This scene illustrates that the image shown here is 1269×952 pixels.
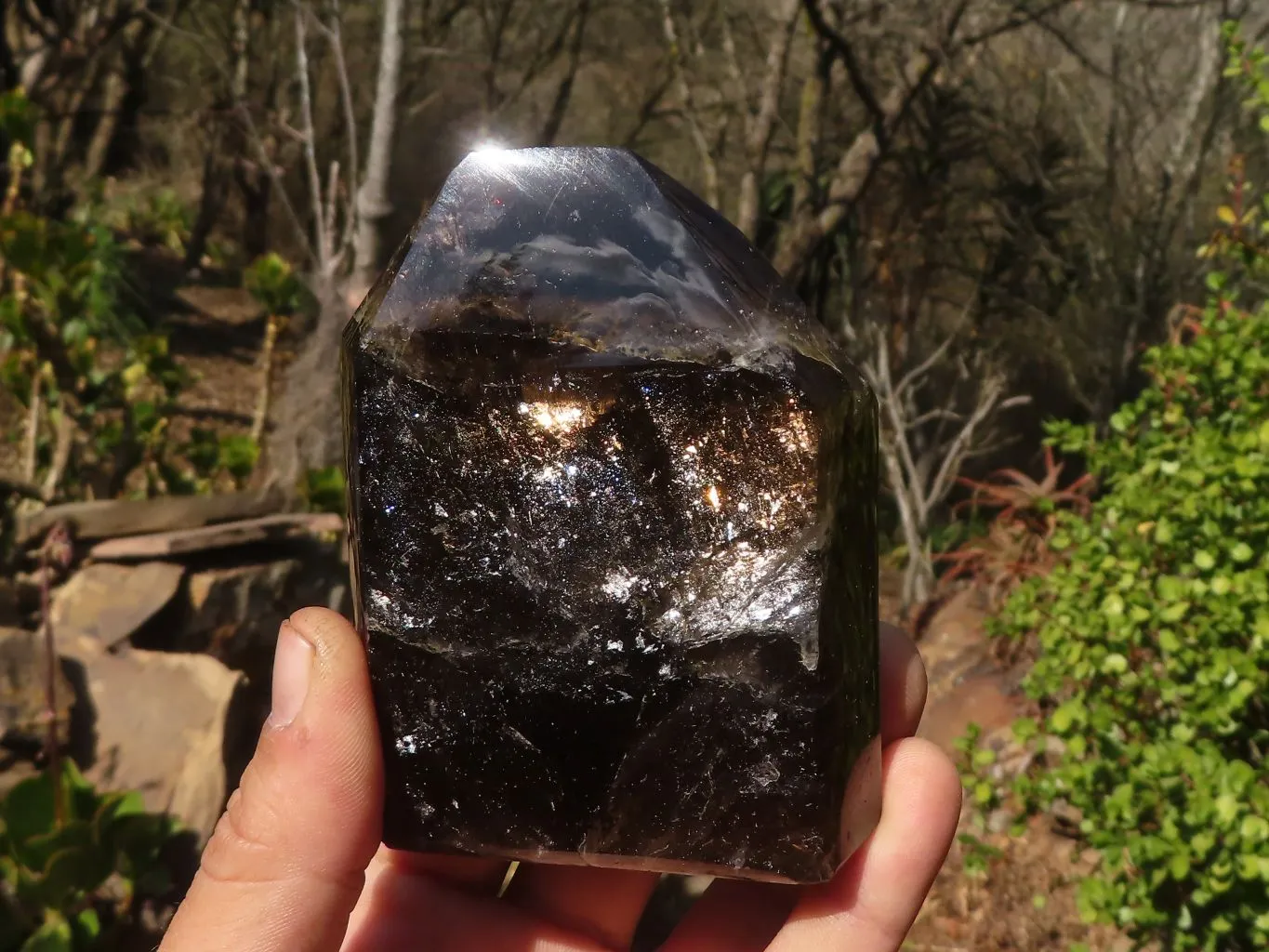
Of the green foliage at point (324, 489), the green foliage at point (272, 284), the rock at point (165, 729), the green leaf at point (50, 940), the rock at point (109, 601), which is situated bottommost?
the green leaf at point (50, 940)

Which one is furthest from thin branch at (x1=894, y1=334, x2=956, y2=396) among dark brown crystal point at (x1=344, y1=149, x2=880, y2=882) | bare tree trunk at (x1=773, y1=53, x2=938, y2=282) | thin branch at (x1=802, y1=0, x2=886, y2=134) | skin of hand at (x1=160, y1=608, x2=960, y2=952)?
dark brown crystal point at (x1=344, y1=149, x2=880, y2=882)

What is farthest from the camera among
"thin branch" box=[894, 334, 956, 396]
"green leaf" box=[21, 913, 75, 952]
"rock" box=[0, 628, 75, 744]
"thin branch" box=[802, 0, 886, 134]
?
"thin branch" box=[894, 334, 956, 396]

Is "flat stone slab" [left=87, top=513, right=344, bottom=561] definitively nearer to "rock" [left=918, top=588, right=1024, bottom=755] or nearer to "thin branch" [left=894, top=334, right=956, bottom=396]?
"rock" [left=918, top=588, right=1024, bottom=755]

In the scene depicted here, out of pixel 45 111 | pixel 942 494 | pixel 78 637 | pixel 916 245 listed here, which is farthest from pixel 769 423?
pixel 45 111

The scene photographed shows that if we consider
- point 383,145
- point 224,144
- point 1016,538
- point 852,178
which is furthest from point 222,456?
point 224,144

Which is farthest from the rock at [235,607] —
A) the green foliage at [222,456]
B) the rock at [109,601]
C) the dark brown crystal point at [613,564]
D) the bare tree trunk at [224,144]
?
the bare tree trunk at [224,144]

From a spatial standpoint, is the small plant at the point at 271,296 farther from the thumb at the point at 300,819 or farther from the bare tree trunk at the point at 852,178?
the thumb at the point at 300,819
